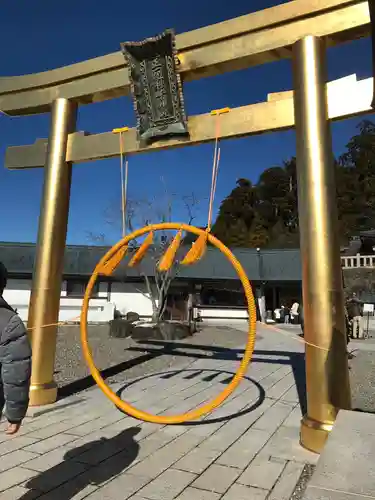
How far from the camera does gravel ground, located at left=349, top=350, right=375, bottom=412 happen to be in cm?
571

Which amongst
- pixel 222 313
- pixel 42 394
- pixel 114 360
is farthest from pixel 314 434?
pixel 222 313

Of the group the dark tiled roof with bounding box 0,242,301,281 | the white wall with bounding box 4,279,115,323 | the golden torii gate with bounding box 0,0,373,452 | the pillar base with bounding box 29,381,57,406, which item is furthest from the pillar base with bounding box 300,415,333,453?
the white wall with bounding box 4,279,115,323

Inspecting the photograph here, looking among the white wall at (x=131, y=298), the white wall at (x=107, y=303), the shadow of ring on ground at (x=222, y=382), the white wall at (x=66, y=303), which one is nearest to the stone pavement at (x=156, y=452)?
the shadow of ring on ground at (x=222, y=382)

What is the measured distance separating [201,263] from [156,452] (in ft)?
62.7

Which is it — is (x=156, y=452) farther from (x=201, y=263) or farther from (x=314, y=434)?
(x=201, y=263)

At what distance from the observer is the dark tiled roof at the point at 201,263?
21281 millimetres

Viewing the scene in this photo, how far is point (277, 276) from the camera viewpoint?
74.5 ft

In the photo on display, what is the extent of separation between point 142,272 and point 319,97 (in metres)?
17.4

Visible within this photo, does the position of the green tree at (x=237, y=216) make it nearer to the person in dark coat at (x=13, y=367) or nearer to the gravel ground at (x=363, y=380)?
the gravel ground at (x=363, y=380)

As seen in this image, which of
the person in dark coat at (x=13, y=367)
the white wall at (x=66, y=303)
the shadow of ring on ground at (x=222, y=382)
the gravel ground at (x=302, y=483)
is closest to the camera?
the person in dark coat at (x=13, y=367)

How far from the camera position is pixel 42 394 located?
15.9 feet

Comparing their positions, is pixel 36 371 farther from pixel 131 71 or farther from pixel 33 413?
pixel 131 71

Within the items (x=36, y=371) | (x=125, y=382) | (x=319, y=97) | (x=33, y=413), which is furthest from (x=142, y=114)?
→ (x=125, y=382)

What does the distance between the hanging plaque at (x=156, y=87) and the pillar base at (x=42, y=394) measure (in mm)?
3364
